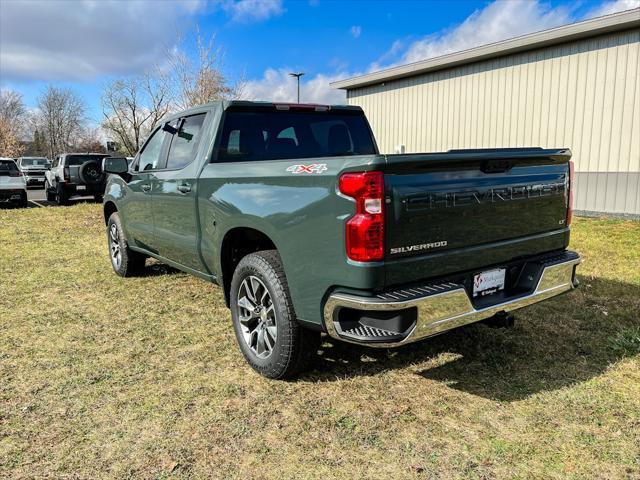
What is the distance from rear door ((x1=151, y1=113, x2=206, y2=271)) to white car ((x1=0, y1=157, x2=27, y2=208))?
1306 cm

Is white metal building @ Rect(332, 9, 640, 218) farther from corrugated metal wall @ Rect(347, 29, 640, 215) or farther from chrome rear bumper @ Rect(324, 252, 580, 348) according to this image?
chrome rear bumper @ Rect(324, 252, 580, 348)

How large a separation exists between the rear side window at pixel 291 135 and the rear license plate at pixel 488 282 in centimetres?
191

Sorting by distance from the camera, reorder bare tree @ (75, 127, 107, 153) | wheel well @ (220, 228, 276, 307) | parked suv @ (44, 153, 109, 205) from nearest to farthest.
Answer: wheel well @ (220, 228, 276, 307)
parked suv @ (44, 153, 109, 205)
bare tree @ (75, 127, 107, 153)

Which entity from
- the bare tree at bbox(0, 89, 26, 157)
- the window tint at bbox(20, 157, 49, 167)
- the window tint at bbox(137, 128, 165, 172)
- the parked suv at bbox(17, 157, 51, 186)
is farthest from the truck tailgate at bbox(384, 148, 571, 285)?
the bare tree at bbox(0, 89, 26, 157)

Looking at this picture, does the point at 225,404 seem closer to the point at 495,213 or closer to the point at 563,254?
the point at 495,213

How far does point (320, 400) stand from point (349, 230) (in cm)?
120

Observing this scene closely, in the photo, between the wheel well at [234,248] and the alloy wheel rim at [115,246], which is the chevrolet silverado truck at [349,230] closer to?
the wheel well at [234,248]

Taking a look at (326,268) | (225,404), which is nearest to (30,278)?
(225,404)

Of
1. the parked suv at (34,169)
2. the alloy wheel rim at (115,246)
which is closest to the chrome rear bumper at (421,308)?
the alloy wheel rim at (115,246)

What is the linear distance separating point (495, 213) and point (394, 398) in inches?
52.1

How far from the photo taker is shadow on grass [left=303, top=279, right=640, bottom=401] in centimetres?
329

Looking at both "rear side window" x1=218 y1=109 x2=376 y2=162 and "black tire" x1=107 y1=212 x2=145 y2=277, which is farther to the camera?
"black tire" x1=107 y1=212 x2=145 y2=277

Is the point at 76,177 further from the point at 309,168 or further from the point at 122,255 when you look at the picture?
the point at 309,168

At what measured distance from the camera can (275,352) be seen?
3207 mm
